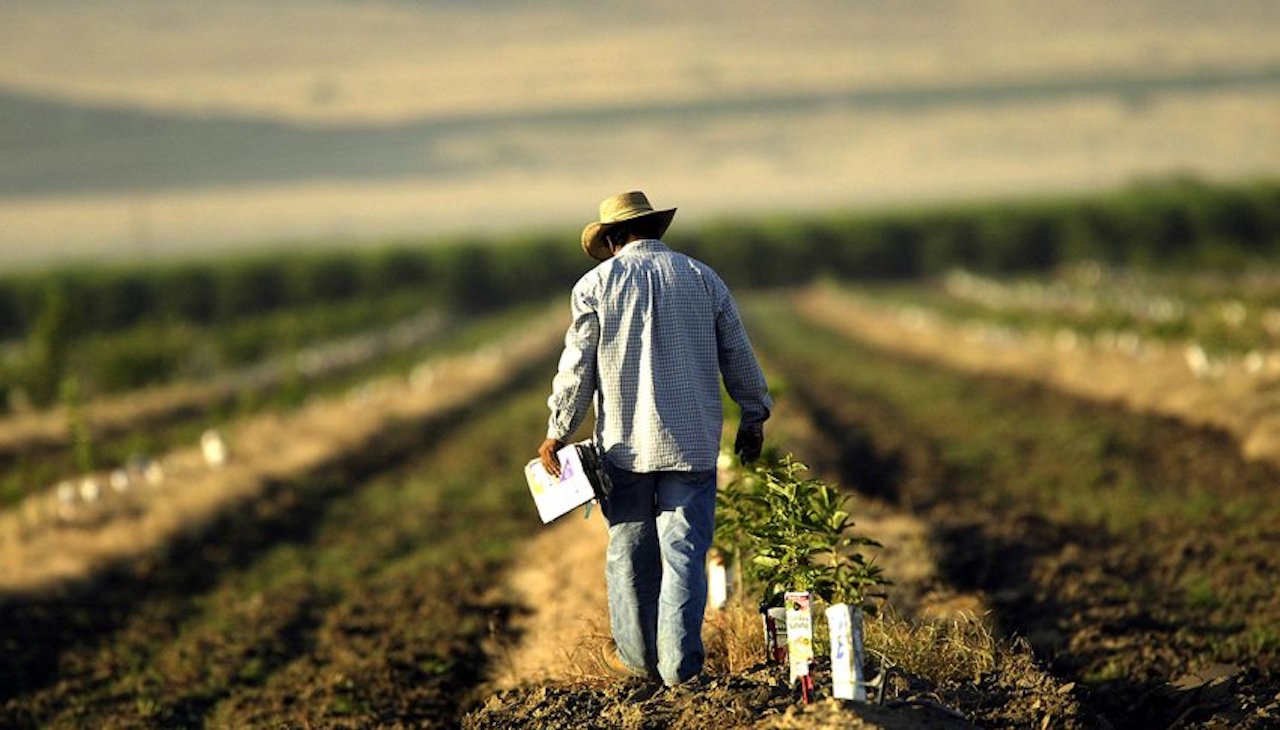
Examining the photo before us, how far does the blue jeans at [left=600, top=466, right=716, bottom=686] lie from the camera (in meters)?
6.21

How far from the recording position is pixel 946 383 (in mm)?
22750

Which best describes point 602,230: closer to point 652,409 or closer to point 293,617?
point 652,409

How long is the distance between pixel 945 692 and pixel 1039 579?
3892 millimetres

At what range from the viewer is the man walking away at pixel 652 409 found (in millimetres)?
6281

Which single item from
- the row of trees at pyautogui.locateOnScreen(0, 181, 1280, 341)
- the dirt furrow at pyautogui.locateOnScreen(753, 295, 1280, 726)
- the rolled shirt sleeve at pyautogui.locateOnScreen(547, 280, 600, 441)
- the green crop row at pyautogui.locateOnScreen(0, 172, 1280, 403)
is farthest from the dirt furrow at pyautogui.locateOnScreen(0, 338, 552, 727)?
the row of trees at pyautogui.locateOnScreen(0, 181, 1280, 341)

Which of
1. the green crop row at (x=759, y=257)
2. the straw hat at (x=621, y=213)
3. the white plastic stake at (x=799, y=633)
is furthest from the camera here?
the green crop row at (x=759, y=257)

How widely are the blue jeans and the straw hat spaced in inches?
39.5

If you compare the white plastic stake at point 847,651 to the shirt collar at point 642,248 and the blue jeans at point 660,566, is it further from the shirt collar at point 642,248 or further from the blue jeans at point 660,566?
the shirt collar at point 642,248

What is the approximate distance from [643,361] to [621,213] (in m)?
0.63

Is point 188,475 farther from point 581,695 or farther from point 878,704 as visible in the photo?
point 878,704

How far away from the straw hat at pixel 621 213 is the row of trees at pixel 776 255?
158 feet

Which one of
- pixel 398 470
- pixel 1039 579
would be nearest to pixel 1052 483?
pixel 1039 579

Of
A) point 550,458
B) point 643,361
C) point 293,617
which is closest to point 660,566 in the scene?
point 550,458

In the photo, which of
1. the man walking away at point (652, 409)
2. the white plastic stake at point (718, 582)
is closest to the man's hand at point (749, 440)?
the man walking away at point (652, 409)
